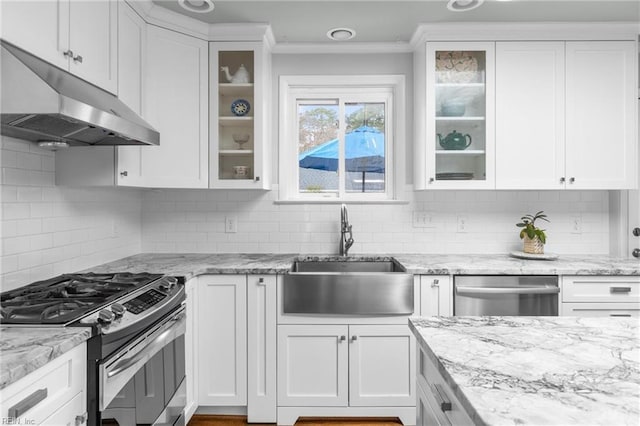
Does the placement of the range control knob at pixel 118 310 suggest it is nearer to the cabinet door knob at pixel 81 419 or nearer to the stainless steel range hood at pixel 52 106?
the cabinet door knob at pixel 81 419

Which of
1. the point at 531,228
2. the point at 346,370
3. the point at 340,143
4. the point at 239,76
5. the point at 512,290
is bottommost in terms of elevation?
the point at 346,370

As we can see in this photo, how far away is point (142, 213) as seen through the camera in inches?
117

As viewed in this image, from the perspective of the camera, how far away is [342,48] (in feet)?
9.61

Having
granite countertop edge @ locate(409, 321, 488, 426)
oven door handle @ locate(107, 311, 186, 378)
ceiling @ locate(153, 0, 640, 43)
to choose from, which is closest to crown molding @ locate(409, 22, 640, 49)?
ceiling @ locate(153, 0, 640, 43)

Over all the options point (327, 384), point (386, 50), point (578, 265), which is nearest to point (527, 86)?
point (386, 50)

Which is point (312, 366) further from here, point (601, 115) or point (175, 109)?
point (601, 115)

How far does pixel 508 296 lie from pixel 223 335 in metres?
1.68

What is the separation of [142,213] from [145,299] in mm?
1480

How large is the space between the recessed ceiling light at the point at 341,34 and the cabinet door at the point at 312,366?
1.94 m

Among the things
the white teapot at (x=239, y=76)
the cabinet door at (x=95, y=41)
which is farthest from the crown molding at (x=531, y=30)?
the cabinet door at (x=95, y=41)

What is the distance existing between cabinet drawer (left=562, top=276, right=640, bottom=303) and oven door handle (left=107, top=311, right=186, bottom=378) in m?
2.15

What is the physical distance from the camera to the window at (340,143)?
10.0 feet

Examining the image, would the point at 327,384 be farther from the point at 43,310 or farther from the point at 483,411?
the point at 483,411

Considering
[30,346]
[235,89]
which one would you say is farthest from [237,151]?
[30,346]
